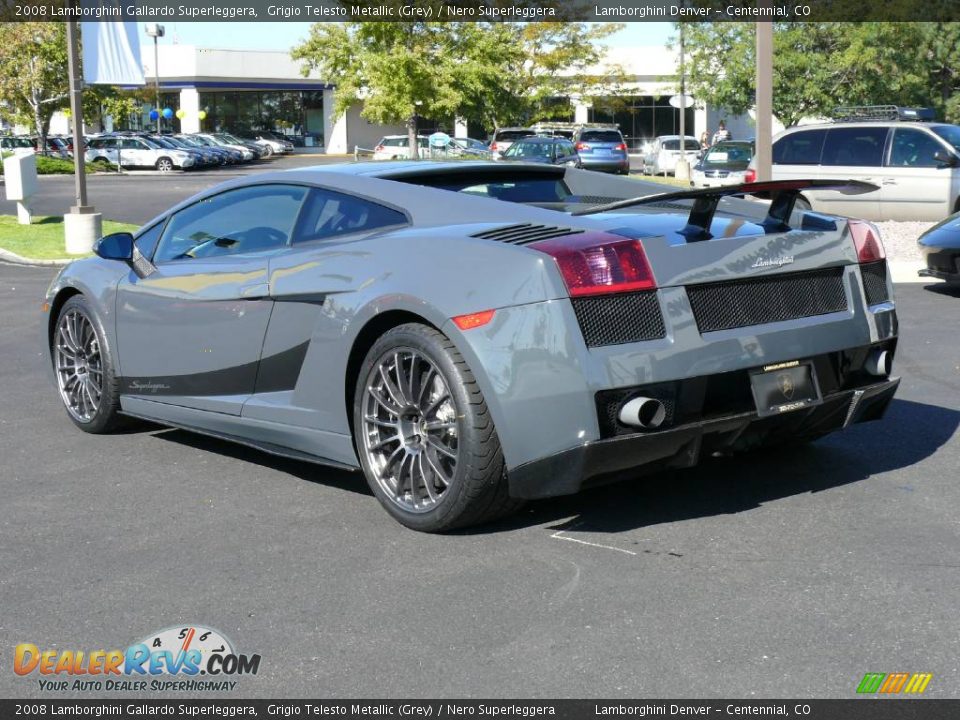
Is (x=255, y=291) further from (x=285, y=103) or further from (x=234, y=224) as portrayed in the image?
(x=285, y=103)

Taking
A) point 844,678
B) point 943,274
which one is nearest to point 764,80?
point 943,274

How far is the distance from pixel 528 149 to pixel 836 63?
1149cm

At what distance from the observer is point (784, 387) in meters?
4.70

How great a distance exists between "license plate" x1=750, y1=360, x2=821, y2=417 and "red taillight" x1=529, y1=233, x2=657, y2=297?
1.91ft

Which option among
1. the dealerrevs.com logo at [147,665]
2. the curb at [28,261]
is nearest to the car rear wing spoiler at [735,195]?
the dealerrevs.com logo at [147,665]

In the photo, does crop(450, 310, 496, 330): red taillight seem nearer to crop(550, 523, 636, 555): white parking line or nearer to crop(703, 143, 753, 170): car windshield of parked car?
crop(550, 523, 636, 555): white parking line

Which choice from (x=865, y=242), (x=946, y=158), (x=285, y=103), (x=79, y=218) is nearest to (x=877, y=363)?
(x=865, y=242)

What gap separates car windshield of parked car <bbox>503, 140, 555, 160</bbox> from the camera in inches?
1447

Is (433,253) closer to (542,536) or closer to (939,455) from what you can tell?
(542,536)

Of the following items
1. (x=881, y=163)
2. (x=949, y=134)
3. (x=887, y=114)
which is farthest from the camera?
(x=887, y=114)

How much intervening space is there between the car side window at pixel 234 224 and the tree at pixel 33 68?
184ft
